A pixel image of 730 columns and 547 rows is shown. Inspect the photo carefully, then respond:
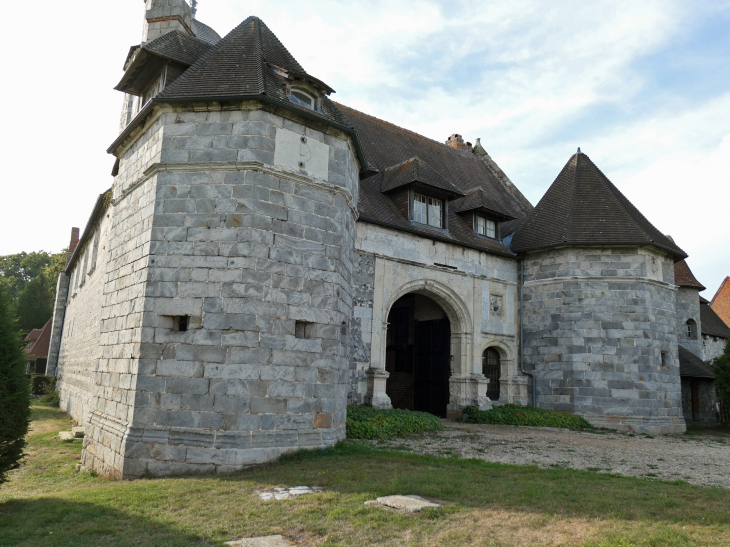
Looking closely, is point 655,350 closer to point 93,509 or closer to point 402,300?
point 402,300

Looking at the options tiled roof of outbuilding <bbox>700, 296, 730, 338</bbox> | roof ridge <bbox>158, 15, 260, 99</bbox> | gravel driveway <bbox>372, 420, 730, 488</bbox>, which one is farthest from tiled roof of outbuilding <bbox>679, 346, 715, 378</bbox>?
roof ridge <bbox>158, 15, 260, 99</bbox>

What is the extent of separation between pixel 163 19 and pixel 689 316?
2078 cm

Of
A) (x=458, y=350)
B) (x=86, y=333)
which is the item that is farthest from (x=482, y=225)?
(x=86, y=333)

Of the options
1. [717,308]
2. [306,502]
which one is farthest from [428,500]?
[717,308]

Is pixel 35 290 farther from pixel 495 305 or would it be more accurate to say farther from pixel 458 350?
pixel 495 305

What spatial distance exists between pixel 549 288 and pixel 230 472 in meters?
10.7

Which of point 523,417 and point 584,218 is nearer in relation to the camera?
point 523,417

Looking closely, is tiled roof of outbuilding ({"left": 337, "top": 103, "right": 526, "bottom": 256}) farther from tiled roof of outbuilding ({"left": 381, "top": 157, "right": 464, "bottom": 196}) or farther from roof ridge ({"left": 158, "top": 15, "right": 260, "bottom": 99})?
roof ridge ({"left": 158, "top": 15, "right": 260, "bottom": 99})

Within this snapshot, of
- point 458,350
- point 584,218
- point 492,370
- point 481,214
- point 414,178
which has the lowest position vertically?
point 492,370

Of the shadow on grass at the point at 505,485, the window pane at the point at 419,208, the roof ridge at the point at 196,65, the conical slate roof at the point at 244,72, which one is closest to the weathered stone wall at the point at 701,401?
the window pane at the point at 419,208

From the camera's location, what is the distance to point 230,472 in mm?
6680

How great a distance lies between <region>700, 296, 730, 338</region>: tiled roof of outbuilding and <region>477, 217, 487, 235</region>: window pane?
1262 centimetres

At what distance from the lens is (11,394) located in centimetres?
595

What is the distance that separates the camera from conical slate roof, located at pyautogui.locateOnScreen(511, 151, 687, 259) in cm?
1429
